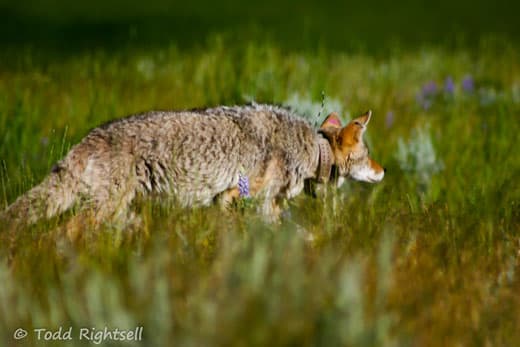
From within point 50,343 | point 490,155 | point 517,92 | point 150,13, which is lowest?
point 50,343

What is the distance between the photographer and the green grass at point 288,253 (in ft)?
7.66

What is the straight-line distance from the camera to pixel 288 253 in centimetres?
277

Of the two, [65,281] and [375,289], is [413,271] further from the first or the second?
[65,281]

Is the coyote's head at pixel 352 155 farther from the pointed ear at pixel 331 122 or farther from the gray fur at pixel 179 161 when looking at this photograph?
the gray fur at pixel 179 161

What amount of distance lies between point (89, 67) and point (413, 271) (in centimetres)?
682

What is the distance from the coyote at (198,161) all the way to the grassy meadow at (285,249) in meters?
0.17

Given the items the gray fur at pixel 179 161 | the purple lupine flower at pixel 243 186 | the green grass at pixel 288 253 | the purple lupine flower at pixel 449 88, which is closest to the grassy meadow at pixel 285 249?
the green grass at pixel 288 253

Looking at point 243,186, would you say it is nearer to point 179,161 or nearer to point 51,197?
point 179,161

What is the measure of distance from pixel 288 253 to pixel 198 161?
2104 mm

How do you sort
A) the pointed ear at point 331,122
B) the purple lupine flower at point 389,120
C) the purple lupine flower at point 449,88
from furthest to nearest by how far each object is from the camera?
the purple lupine flower at point 449,88 < the purple lupine flower at point 389,120 < the pointed ear at point 331,122

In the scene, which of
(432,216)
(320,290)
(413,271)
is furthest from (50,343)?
(432,216)

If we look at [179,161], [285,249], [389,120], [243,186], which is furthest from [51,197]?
[389,120]

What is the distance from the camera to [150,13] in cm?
1847

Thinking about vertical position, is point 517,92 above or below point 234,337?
above
